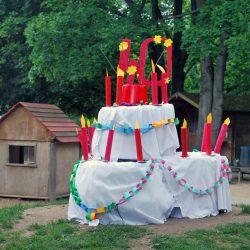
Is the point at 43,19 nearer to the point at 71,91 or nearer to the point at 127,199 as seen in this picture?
the point at 71,91

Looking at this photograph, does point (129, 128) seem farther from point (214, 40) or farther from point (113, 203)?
point (214, 40)

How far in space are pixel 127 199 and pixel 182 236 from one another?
4.24ft

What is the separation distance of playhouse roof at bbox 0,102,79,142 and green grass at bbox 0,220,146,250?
5710 mm

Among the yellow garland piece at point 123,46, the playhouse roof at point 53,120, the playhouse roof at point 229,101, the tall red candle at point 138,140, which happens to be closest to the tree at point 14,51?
the playhouse roof at point 229,101

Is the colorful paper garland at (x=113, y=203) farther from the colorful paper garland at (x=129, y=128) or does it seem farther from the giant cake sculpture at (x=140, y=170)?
the colorful paper garland at (x=129, y=128)

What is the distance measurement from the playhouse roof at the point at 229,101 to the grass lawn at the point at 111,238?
1495 centimetres

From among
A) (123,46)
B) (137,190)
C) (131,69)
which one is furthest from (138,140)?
(123,46)

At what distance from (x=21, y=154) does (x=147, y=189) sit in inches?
277

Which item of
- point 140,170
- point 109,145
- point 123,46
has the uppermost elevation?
point 123,46

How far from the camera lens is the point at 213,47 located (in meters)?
18.8

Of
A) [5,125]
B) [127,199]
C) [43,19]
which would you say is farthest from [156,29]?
[127,199]

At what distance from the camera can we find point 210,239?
861 centimetres

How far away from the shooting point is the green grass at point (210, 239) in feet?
27.0

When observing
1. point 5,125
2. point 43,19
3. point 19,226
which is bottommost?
point 19,226
